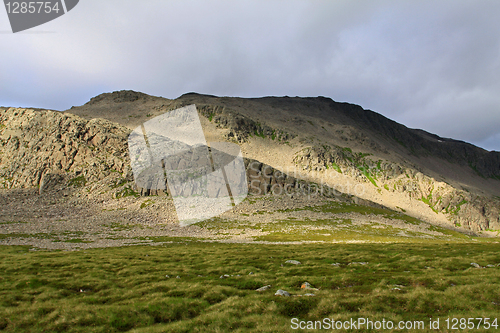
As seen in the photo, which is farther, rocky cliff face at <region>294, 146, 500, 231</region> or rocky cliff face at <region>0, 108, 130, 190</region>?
rocky cliff face at <region>294, 146, 500, 231</region>

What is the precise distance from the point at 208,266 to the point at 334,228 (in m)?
73.5

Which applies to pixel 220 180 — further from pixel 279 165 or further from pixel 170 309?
pixel 170 309

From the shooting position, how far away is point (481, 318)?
40.2ft

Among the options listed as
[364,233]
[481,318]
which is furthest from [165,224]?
[481,318]
